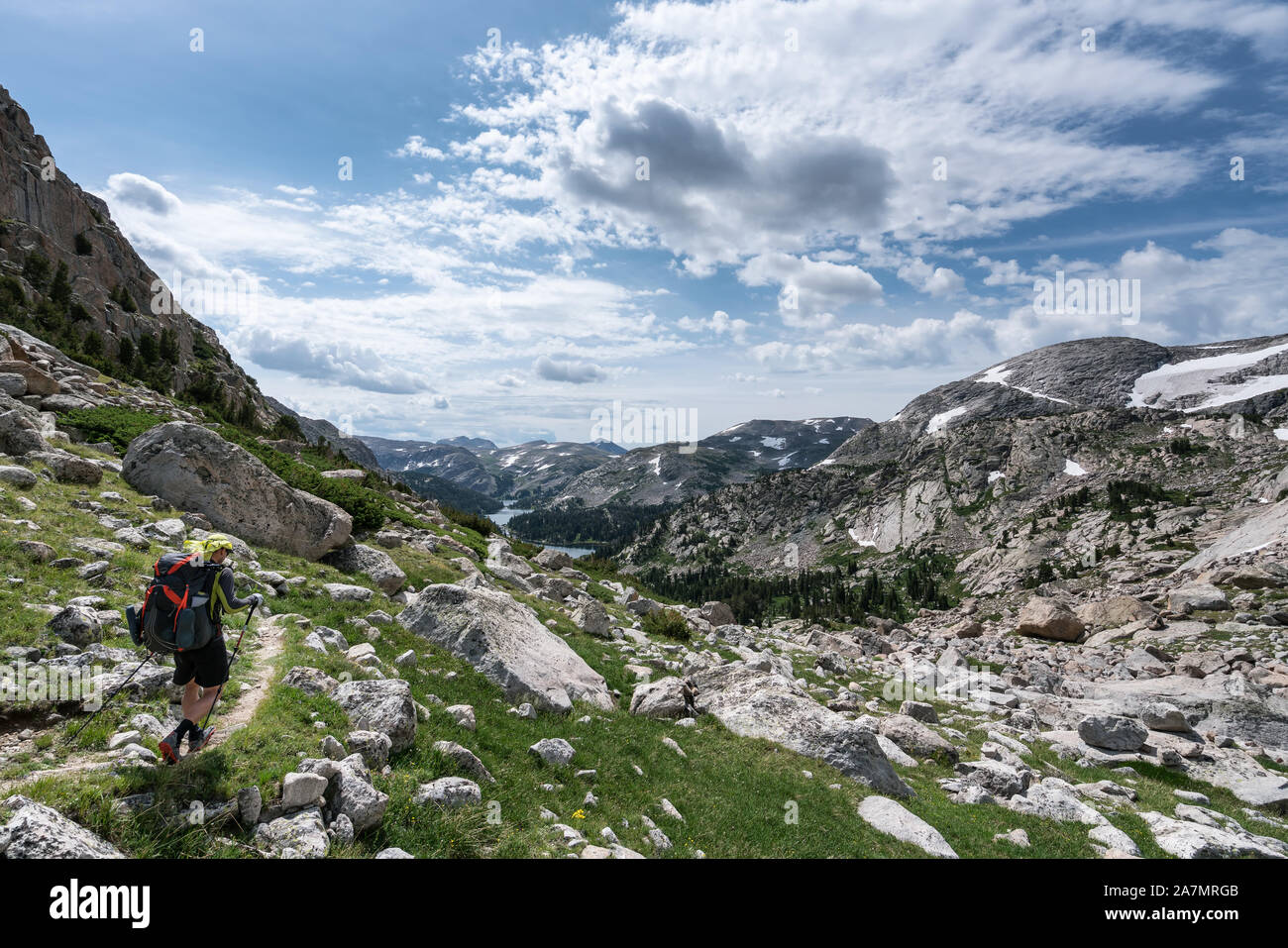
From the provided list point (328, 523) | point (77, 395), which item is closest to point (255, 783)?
point (328, 523)

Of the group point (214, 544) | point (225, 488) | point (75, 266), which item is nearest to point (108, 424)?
point (225, 488)

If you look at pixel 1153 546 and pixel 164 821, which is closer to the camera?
pixel 164 821

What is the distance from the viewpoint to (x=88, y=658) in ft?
27.9

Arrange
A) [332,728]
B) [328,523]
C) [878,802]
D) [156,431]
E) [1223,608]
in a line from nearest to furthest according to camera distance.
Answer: [332,728] → [878,802] → [156,431] → [328,523] → [1223,608]

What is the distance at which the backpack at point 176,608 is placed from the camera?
7.59 meters

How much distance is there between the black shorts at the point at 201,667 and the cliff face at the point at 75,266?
53.5m

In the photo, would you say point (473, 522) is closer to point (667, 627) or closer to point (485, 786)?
point (667, 627)

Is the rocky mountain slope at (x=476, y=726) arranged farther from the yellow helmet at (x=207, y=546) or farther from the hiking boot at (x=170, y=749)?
the yellow helmet at (x=207, y=546)

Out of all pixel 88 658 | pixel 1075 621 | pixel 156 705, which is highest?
pixel 88 658

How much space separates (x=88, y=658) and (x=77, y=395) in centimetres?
2609

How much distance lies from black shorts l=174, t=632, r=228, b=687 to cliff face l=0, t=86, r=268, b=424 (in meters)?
53.5

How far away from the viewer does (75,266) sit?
222 ft

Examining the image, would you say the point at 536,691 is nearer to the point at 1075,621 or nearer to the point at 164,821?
the point at 164,821

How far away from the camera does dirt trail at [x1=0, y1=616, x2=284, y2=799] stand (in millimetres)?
6101
